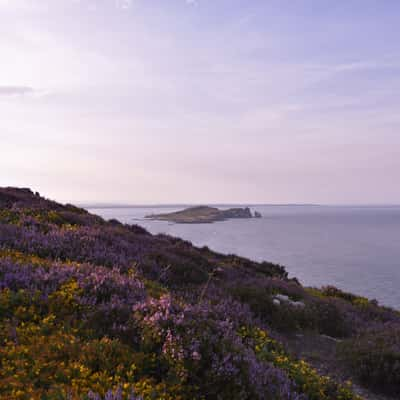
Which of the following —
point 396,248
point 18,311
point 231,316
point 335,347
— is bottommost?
point 396,248

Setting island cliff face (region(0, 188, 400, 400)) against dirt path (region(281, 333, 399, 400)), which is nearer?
island cliff face (region(0, 188, 400, 400))

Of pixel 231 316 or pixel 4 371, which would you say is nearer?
pixel 4 371

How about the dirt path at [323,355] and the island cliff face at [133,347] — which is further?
the dirt path at [323,355]

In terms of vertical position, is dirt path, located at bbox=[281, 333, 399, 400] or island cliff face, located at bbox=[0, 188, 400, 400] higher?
island cliff face, located at bbox=[0, 188, 400, 400]

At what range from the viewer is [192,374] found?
12.3ft

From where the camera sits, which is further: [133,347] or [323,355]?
[323,355]

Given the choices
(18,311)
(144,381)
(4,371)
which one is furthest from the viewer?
(18,311)

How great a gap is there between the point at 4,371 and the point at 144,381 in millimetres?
1290

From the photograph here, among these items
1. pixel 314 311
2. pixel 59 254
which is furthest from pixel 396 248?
pixel 59 254

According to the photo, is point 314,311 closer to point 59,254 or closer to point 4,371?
point 59,254

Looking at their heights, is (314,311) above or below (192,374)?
below

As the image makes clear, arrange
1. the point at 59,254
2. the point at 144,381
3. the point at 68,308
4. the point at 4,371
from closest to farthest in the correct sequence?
the point at 4,371 → the point at 144,381 → the point at 68,308 → the point at 59,254

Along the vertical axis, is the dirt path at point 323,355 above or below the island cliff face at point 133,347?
below

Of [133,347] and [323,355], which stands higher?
[133,347]
